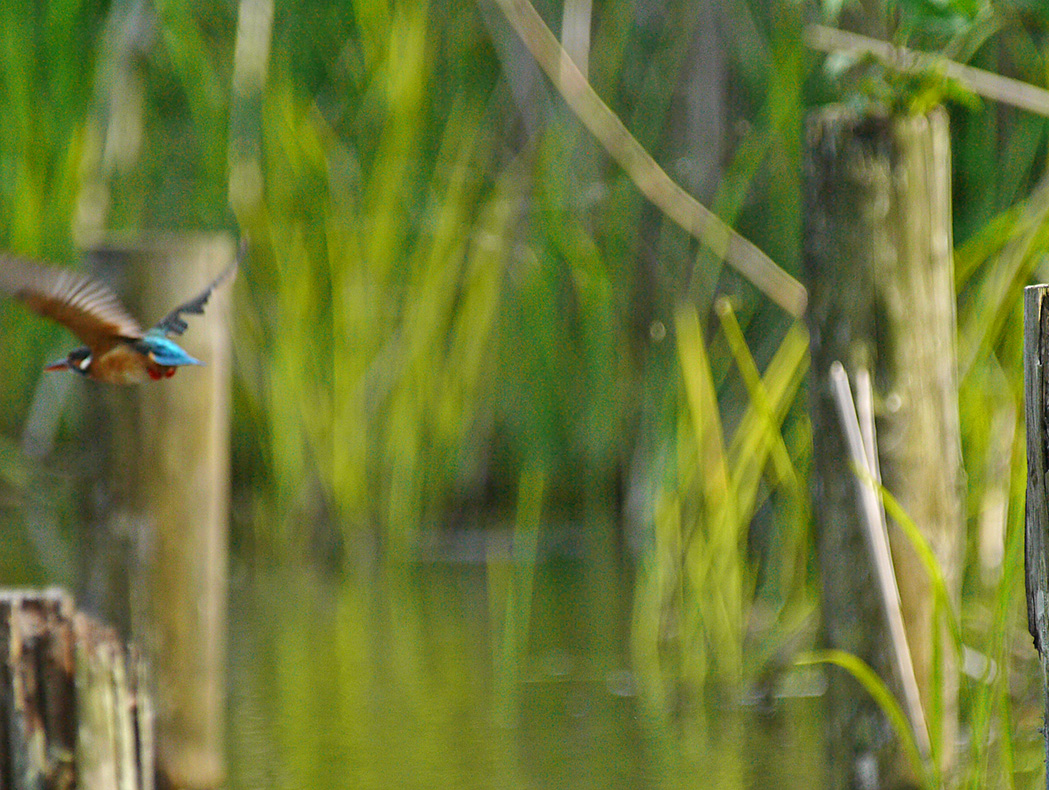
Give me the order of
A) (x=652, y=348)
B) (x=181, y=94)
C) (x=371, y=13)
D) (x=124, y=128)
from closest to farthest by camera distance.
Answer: (x=652, y=348), (x=371, y=13), (x=124, y=128), (x=181, y=94)

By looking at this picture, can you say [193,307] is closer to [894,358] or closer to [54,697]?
[54,697]

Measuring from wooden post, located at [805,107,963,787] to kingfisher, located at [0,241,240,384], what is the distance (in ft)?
3.15

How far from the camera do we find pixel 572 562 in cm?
431

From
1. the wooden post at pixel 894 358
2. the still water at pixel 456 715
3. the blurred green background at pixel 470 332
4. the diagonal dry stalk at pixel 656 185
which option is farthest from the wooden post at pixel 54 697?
the diagonal dry stalk at pixel 656 185

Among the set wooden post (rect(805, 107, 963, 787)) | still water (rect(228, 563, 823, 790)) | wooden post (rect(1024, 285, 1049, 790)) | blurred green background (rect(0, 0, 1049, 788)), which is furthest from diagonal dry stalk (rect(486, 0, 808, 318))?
wooden post (rect(1024, 285, 1049, 790))

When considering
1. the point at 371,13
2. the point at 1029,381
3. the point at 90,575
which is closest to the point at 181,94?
A: the point at 371,13

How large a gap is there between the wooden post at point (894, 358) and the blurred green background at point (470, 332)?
510 mm

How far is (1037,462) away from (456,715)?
5.64 ft

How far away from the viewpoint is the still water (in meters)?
2.57

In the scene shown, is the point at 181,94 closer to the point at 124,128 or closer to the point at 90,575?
the point at 124,128

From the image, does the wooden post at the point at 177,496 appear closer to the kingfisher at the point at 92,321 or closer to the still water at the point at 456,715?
the still water at the point at 456,715

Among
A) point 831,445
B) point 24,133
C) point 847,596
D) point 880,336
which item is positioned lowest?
point 847,596

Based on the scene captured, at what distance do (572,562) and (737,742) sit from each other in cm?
163

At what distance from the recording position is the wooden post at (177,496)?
7.43ft
